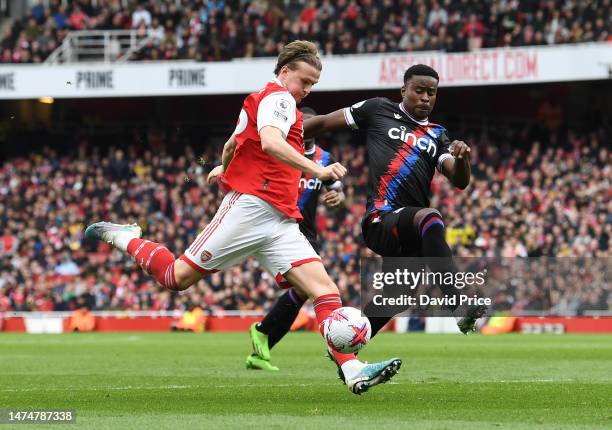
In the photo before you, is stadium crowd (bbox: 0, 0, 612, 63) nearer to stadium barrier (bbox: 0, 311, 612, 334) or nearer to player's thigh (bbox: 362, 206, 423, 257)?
stadium barrier (bbox: 0, 311, 612, 334)

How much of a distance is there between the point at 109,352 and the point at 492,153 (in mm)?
16332

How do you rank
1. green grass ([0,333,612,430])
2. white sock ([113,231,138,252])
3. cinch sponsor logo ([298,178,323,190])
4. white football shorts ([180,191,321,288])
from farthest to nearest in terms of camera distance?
cinch sponsor logo ([298,178,323,190]), white sock ([113,231,138,252]), white football shorts ([180,191,321,288]), green grass ([0,333,612,430])

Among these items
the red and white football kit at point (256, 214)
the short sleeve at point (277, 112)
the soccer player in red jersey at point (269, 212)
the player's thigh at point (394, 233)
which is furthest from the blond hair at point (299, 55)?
the player's thigh at point (394, 233)

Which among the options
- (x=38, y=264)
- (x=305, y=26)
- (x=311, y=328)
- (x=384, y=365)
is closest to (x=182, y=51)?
(x=305, y=26)

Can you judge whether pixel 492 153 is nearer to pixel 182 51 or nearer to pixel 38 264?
pixel 182 51

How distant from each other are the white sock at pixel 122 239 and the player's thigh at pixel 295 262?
3.91ft

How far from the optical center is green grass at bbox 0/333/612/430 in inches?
272

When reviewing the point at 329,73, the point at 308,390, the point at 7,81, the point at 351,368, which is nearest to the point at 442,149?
the point at 308,390

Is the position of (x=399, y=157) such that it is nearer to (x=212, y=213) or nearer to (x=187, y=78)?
(x=212, y=213)

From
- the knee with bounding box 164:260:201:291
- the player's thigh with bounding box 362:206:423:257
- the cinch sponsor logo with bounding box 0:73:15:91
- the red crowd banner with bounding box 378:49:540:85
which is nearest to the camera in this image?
the knee with bounding box 164:260:201:291

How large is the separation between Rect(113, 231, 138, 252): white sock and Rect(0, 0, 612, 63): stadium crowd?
21103 millimetres

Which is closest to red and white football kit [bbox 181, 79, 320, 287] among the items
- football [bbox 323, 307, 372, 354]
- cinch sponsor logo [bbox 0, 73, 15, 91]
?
football [bbox 323, 307, 372, 354]

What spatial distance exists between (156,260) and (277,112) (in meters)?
1.49

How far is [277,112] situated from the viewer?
26.2ft
